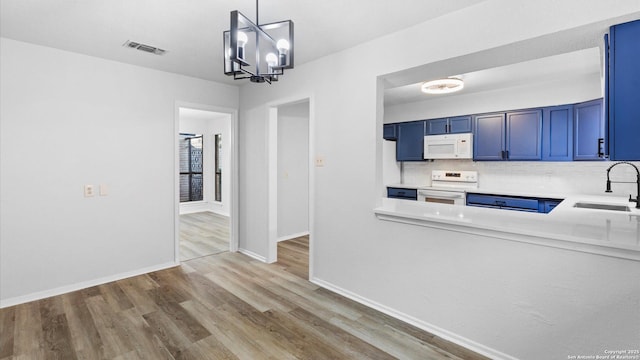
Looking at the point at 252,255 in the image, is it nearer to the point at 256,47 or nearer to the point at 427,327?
the point at 427,327

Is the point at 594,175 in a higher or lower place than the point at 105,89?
lower

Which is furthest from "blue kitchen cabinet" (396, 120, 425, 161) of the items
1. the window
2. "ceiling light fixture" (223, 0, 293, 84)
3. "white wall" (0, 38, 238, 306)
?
the window

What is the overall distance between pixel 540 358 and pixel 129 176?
13.6 ft

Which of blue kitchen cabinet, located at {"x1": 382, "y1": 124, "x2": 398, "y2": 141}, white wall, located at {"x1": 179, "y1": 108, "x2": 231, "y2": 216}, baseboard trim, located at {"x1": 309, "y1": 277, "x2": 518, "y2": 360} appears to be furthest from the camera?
white wall, located at {"x1": 179, "y1": 108, "x2": 231, "y2": 216}

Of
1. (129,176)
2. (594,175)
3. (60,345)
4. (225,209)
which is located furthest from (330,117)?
(225,209)

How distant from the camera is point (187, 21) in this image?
241 centimetres

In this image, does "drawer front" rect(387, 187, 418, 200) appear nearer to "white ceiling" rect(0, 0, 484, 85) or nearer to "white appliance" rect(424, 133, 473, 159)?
"white appliance" rect(424, 133, 473, 159)

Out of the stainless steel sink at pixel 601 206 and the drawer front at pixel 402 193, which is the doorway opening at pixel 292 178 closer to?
the drawer front at pixel 402 193

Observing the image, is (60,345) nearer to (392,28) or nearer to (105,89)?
(105,89)

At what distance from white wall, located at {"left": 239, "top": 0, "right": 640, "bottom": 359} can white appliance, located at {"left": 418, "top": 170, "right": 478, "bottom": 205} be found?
2523 millimetres

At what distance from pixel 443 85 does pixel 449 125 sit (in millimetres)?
1163

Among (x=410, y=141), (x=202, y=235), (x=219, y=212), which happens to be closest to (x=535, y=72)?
(x=410, y=141)

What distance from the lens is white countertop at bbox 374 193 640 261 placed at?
65.8 inches

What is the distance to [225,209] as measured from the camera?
297 inches
